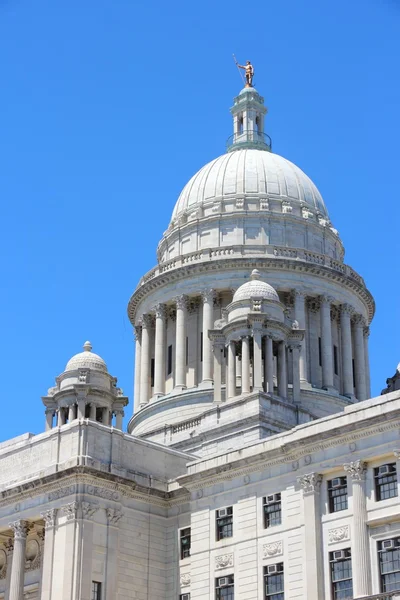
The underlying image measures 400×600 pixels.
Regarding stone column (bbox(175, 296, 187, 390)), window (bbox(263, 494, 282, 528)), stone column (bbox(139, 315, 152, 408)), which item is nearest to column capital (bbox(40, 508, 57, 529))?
window (bbox(263, 494, 282, 528))

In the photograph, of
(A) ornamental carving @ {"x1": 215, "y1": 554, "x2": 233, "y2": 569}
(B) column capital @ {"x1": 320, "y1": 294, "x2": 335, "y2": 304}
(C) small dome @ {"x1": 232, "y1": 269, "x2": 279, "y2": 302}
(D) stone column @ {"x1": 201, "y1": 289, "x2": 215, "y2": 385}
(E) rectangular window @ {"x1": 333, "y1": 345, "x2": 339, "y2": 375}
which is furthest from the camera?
(E) rectangular window @ {"x1": 333, "y1": 345, "x2": 339, "y2": 375}

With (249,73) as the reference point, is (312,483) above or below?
below

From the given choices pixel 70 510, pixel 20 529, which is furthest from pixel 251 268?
pixel 70 510

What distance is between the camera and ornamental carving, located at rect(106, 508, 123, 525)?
6003cm

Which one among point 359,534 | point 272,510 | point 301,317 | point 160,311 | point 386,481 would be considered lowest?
point 359,534

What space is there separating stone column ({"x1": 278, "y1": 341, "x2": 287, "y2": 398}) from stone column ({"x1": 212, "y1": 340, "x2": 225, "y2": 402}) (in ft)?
12.6

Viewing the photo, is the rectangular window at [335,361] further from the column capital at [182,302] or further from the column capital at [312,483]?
the column capital at [312,483]

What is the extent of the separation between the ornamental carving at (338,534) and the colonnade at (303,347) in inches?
1077

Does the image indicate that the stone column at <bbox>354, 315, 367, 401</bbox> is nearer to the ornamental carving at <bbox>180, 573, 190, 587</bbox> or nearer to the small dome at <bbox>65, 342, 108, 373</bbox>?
the small dome at <bbox>65, 342, 108, 373</bbox>

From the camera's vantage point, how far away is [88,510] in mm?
59062

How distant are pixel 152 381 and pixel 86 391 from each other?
12.6m

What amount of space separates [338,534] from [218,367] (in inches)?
873

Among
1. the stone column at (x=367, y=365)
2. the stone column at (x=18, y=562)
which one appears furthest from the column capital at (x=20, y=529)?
the stone column at (x=367, y=365)

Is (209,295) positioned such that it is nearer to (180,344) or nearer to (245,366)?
(180,344)
